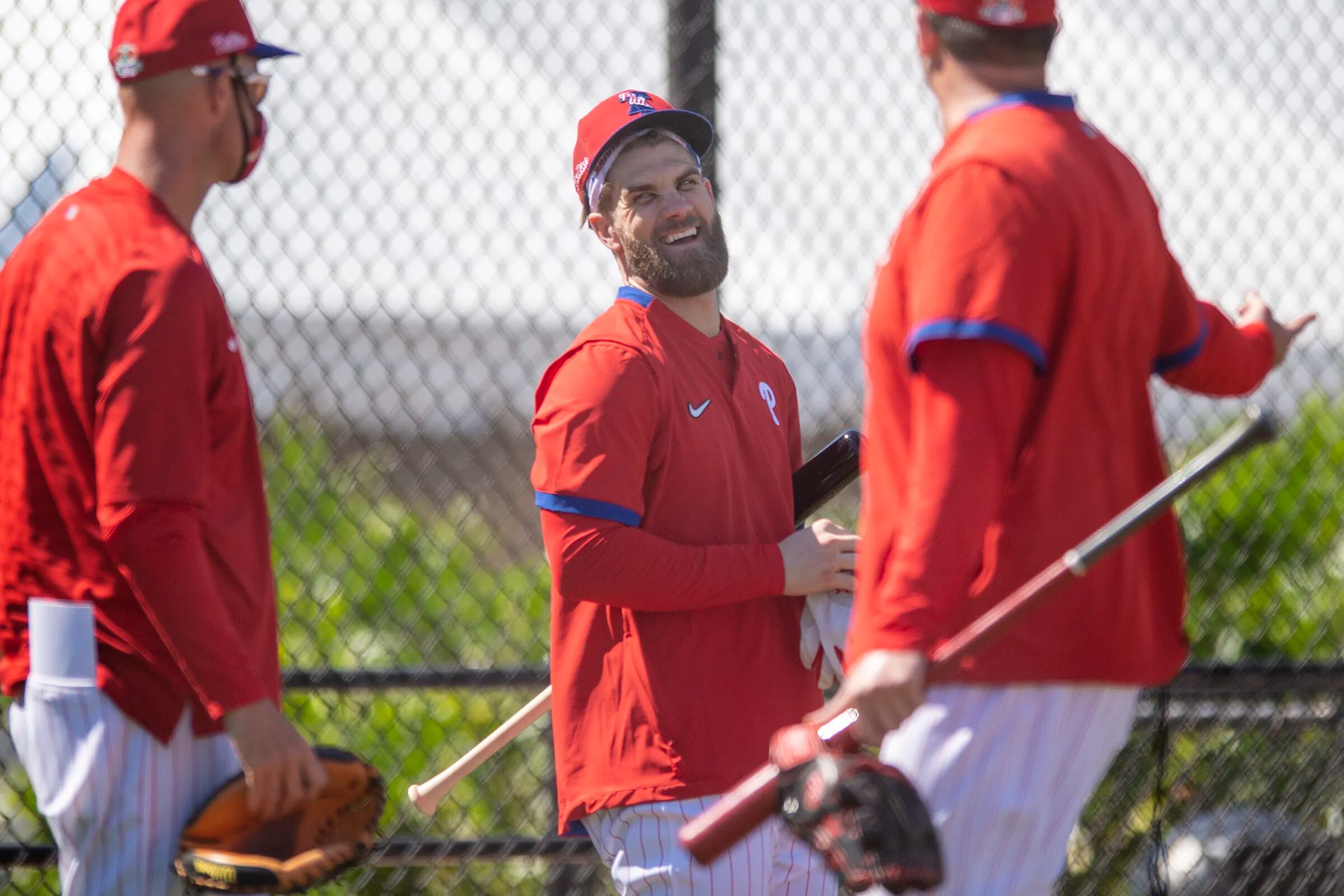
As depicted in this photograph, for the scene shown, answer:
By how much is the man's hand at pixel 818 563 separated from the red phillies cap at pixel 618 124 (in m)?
0.86

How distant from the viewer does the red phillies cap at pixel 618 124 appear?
3033 mm

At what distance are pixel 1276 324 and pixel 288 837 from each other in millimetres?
1783

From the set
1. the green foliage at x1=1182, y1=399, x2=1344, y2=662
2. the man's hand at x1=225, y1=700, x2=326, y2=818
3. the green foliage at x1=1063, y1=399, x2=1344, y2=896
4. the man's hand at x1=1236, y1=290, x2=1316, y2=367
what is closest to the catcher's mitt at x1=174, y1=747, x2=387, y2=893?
the man's hand at x1=225, y1=700, x2=326, y2=818

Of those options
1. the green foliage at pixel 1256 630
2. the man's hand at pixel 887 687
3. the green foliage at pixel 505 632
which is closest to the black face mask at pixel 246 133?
the man's hand at pixel 887 687

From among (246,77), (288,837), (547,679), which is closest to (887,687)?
(288,837)

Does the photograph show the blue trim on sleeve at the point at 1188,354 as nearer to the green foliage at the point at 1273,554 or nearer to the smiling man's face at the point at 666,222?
the smiling man's face at the point at 666,222

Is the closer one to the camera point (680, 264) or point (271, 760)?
point (271, 760)

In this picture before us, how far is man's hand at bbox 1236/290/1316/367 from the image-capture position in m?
2.48

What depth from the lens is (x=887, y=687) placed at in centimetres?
189

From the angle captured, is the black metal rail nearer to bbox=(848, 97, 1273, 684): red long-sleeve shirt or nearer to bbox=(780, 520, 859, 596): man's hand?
bbox=(780, 520, 859, 596): man's hand

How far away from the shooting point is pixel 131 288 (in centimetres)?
213

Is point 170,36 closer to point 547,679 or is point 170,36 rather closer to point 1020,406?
point 1020,406

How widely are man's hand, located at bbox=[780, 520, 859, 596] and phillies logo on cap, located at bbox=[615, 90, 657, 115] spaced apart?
3.03 feet

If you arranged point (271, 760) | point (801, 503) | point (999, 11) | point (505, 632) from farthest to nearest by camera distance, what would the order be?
point (505, 632)
point (801, 503)
point (271, 760)
point (999, 11)
